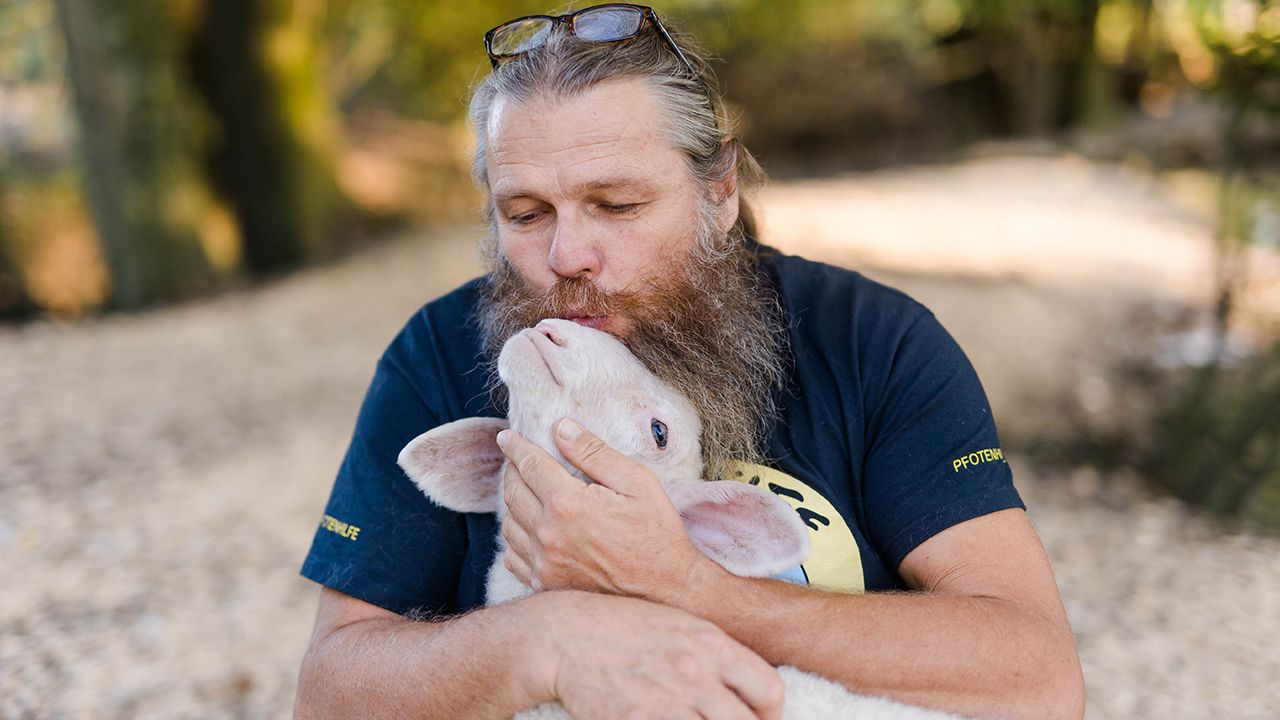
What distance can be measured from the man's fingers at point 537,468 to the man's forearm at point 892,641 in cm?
34

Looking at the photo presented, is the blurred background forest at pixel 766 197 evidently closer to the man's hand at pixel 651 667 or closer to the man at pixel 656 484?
the man at pixel 656 484

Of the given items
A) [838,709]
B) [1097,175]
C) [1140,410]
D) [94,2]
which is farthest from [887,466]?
[1097,175]

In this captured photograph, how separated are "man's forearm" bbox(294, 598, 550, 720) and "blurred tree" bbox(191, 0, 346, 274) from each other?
10041 mm

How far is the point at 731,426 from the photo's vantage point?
260cm

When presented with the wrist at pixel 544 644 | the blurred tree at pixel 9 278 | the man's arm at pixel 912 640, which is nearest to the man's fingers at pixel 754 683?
the man's arm at pixel 912 640

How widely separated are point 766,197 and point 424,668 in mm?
10846

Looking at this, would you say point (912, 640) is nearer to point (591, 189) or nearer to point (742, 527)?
point (742, 527)

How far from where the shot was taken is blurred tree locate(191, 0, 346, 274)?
36.8ft

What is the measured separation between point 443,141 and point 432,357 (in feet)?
43.9

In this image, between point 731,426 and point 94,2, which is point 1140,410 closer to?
point 731,426

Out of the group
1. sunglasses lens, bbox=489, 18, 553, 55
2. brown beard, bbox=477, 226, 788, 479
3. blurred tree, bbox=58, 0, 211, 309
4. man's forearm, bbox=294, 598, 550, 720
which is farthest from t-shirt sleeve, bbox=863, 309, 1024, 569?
blurred tree, bbox=58, 0, 211, 309

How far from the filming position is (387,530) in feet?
8.54

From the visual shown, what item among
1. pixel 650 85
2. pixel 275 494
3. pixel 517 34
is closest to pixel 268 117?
pixel 275 494

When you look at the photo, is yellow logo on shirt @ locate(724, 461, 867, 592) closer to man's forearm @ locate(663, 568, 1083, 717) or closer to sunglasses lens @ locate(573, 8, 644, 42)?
man's forearm @ locate(663, 568, 1083, 717)
